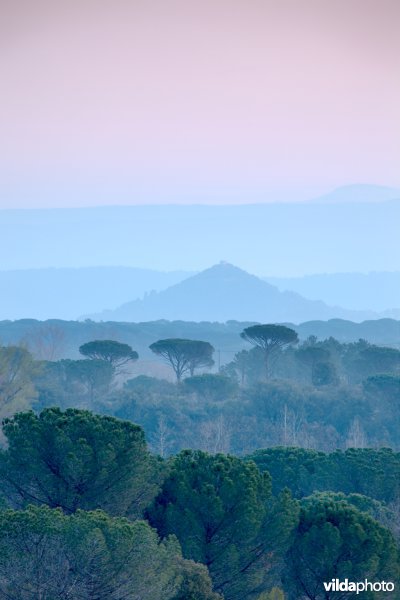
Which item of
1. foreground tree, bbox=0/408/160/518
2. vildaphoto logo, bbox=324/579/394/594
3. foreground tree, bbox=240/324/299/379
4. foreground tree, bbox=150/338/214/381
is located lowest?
vildaphoto logo, bbox=324/579/394/594

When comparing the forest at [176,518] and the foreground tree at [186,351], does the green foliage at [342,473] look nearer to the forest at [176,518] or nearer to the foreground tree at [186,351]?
the forest at [176,518]

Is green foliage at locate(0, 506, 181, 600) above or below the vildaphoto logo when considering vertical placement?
above

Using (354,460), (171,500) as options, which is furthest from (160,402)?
(171,500)

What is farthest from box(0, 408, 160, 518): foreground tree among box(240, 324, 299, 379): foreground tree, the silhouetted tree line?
box(240, 324, 299, 379): foreground tree

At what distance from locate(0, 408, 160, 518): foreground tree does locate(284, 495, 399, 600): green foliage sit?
381 centimetres

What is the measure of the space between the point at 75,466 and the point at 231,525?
3.78m

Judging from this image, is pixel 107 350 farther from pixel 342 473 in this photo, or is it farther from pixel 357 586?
pixel 357 586

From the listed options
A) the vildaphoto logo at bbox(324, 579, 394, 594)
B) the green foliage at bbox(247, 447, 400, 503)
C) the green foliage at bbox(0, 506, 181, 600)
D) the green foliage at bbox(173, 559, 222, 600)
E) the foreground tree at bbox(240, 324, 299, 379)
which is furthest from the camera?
the foreground tree at bbox(240, 324, 299, 379)

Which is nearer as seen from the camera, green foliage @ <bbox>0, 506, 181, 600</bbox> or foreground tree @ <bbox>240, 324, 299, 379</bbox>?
green foliage @ <bbox>0, 506, 181, 600</bbox>

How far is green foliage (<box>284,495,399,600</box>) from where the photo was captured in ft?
76.4

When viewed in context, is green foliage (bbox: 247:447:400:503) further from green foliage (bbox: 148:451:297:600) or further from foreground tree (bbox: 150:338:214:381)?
foreground tree (bbox: 150:338:214:381)

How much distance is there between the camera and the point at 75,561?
790 inches

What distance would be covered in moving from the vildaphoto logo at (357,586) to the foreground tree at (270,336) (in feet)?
168

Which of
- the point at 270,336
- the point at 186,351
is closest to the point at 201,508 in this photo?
the point at 270,336
